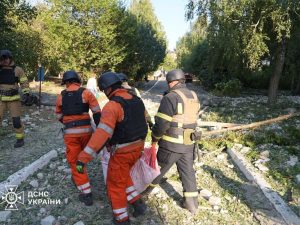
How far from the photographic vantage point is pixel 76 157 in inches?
177

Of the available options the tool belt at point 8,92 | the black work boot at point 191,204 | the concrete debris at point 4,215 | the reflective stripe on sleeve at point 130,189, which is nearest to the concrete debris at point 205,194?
the black work boot at point 191,204

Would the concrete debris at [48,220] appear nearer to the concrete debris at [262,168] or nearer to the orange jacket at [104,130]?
the orange jacket at [104,130]

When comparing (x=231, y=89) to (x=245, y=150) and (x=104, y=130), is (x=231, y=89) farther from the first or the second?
(x=104, y=130)

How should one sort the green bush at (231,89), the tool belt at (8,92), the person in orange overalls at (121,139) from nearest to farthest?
the person in orange overalls at (121,139) < the tool belt at (8,92) < the green bush at (231,89)

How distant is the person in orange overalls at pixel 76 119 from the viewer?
4434 millimetres

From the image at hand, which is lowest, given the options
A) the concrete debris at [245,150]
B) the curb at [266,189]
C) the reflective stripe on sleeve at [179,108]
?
the curb at [266,189]

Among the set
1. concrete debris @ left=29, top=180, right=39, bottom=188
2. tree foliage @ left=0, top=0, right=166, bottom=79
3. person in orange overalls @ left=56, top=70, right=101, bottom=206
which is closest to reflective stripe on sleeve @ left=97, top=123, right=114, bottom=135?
person in orange overalls @ left=56, top=70, right=101, bottom=206

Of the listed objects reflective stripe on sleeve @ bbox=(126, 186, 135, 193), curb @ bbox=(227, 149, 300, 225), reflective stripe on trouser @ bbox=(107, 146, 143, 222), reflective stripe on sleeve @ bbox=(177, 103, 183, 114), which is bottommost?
curb @ bbox=(227, 149, 300, 225)

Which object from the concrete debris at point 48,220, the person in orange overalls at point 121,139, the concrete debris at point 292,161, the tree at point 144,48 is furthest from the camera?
the tree at point 144,48

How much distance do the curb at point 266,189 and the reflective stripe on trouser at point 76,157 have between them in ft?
8.87

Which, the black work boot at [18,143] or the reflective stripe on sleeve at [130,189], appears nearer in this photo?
the reflective stripe on sleeve at [130,189]

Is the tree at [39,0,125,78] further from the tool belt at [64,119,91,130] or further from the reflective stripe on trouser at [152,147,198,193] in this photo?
the reflective stripe on trouser at [152,147,198,193]

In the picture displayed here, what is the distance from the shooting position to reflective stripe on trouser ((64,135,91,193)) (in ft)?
14.4

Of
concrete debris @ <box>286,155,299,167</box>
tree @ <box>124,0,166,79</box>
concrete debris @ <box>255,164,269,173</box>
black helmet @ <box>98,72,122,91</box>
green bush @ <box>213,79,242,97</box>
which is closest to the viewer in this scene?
black helmet @ <box>98,72,122,91</box>
